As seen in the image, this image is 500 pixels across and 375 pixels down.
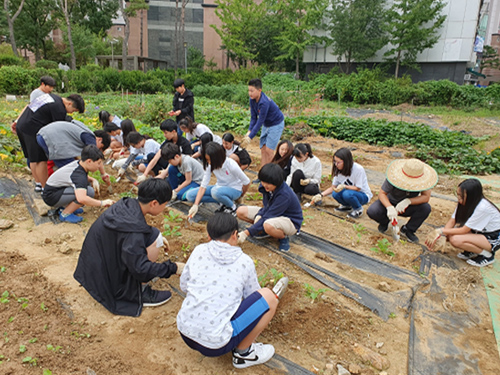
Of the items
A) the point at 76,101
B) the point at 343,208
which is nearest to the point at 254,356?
the point at 343,208

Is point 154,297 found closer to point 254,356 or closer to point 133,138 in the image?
point 254,356

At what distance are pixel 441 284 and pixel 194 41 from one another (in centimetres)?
3361

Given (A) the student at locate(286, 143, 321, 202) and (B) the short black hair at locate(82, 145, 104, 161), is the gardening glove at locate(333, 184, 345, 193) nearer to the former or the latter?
(A) the student at locate(286, 143, 321, 202)

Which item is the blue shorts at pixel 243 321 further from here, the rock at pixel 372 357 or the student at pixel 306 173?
the student at pixel 306 173

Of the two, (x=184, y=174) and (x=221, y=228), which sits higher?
(x=221, y=228)

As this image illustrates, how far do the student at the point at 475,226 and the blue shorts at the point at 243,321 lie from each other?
2.28 meters

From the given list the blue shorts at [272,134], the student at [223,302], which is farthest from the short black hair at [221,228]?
the blue shorts at [272,134]

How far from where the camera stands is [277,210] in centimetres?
317

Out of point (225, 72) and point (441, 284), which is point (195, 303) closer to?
point (441, 284)

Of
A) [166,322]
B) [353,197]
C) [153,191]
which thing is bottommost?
[166,322]

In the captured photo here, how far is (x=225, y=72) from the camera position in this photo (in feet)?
80.4

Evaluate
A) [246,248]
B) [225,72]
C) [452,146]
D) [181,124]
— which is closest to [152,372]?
[246,248]

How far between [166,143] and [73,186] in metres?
1.40

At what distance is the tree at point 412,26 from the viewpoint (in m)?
Answer: 18.9
